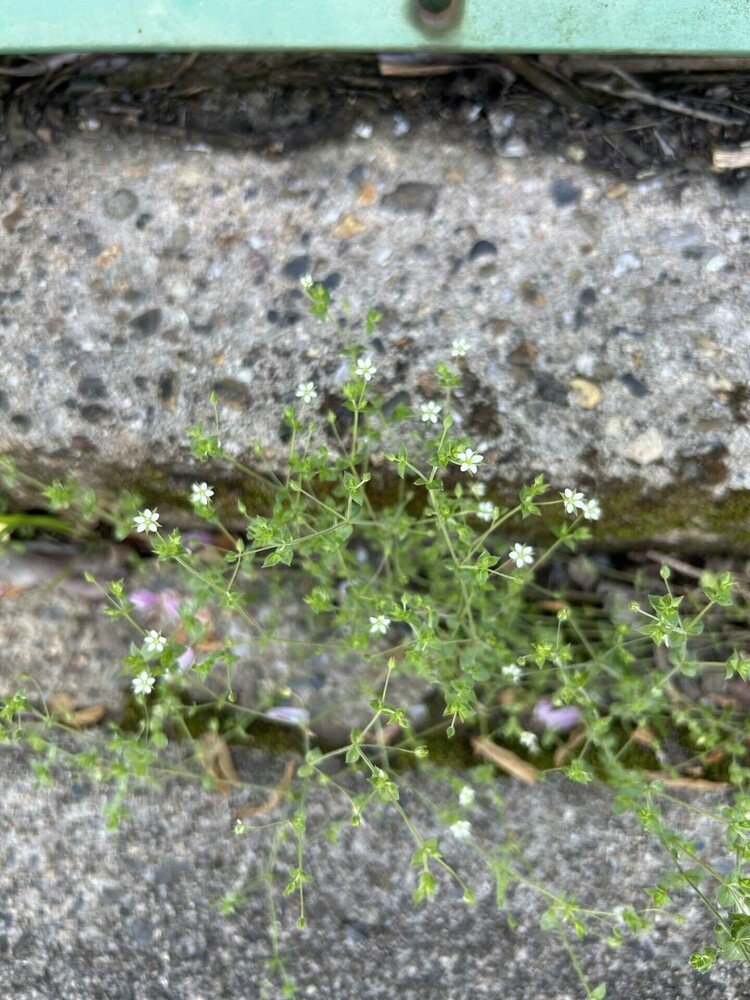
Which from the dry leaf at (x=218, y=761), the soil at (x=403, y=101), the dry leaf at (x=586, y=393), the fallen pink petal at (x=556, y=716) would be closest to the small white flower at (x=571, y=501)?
the dry leaf at (x=586, y=393)

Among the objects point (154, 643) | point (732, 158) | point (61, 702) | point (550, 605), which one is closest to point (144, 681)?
point (154, 643)

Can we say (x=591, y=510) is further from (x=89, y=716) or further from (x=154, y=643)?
(x=89, y=716)

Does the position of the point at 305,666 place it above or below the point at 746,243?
below

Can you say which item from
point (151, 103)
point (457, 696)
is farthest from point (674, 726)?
point (151, 103)

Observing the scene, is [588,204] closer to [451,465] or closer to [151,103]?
[451,465]

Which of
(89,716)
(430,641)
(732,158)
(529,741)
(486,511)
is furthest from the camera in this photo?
(89,716)

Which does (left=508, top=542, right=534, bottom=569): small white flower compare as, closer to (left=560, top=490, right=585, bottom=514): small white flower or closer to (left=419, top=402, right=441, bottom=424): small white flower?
(left=560, top=490, right=585, bottom=514): small white flower

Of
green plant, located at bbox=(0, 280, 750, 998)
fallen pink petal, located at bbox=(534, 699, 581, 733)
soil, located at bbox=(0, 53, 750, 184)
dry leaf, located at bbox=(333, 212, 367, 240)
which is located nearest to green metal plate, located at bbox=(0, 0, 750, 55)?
soil, located at bbox=(0, 53, 750, 184)
